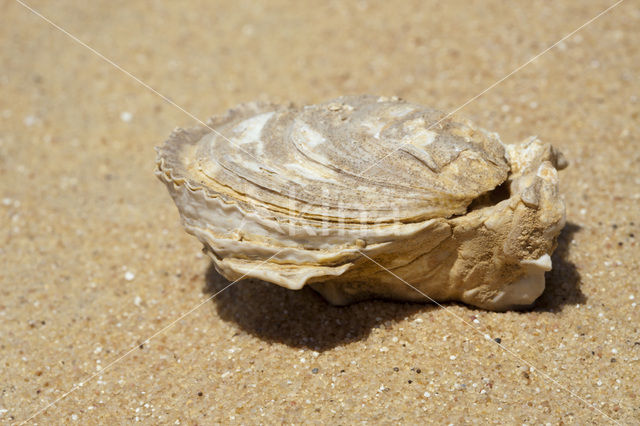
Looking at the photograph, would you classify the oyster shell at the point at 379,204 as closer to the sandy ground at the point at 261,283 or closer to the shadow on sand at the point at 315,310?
the shadow on sand at the point at 315,310

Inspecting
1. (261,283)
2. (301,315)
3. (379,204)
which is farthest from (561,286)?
(261,283)

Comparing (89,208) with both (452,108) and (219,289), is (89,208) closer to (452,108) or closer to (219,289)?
(219,289)

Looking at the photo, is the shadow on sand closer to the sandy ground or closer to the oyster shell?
the sandy ground

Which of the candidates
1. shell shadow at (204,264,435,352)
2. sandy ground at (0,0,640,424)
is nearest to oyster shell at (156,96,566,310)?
shell shadow at (204,264,435,352)

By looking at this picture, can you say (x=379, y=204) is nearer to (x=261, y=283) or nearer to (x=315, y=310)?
(x=315, y=310)

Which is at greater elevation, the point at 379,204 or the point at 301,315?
the point at 379,204

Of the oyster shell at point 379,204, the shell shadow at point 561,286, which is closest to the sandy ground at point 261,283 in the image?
the shell shadow at point 561,286
